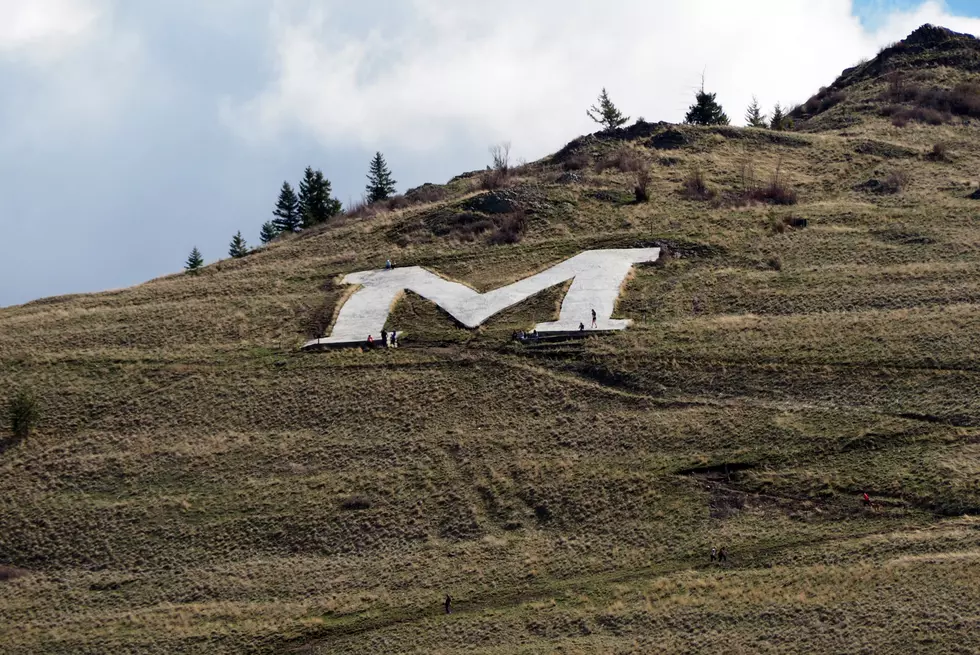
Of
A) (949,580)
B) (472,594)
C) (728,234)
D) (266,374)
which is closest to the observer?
(949,580)

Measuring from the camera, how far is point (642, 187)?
62719 millimetres

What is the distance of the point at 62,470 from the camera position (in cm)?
4147

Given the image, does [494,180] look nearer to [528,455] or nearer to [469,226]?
[469,226]

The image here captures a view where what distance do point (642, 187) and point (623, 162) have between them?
246 inches

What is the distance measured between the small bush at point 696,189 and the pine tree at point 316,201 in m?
23.2

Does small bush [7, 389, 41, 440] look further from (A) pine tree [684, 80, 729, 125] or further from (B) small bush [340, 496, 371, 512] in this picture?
(A) pine tree [684, 80, 729, 125]

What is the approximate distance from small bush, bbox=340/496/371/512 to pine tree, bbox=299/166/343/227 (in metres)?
38.2

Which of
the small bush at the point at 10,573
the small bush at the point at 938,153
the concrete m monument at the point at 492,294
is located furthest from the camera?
the small bush at the point at 938,153

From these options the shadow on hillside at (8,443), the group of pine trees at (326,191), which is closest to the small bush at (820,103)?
the group of pine trees at (326,191)

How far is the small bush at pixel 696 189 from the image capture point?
62.5 m

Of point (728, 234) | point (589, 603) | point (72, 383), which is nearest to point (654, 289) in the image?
point (728, 234)

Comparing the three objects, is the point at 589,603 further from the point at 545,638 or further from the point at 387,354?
the point at 387,354

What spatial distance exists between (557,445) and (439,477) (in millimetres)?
4221

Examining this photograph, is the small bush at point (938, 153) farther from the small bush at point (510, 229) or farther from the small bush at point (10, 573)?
the small bush at point (10, 573)
